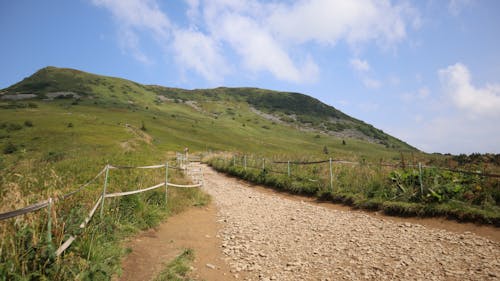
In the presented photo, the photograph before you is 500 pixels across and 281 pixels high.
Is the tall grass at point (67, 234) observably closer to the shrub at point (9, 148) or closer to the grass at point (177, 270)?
the grass at point (177, 270)

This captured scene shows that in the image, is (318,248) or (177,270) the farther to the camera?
(318,248)

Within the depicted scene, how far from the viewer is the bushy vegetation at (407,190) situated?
27.7 ft

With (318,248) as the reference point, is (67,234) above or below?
above

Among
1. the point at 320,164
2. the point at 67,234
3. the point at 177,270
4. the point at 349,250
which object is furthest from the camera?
the point at 320,164

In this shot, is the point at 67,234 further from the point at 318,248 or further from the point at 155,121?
the point at 155,121

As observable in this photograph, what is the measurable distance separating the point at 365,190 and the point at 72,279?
10.8 meters

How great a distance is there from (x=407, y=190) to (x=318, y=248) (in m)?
5.76

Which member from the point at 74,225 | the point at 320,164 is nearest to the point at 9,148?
the point at 320,164

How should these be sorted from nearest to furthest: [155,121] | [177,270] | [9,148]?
1. [177,270]
2. [9,148]
3. [155,121]

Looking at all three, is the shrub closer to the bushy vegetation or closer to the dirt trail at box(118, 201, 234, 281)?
the dirt trail at box(118, 201, 234, 281)

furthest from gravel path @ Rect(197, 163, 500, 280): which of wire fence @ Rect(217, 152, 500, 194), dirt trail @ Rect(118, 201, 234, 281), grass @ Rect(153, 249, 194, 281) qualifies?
wire fence @ Rect(217, 152, 500, 194)

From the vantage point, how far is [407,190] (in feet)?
33.3

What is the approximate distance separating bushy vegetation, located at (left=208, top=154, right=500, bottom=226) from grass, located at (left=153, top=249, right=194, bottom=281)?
7591 mm

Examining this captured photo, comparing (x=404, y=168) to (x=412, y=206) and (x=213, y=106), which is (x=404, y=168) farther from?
(x=213, y=106)
